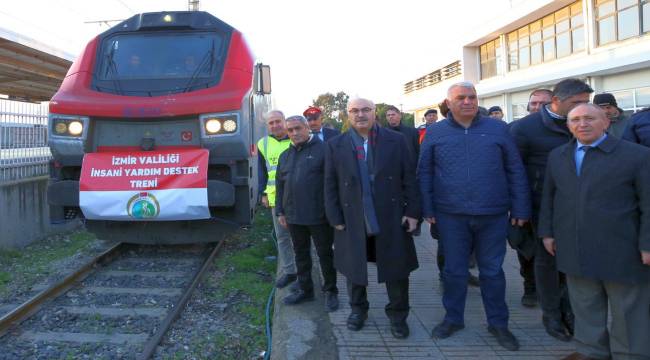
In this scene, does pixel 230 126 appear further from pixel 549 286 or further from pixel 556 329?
pixel 556 329

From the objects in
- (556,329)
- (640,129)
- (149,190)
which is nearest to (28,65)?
(149,190)

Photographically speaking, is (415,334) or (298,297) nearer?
(415,334)

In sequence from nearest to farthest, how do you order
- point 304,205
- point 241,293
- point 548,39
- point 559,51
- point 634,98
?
point 304,205, point 241,293, point 634,98, point 559,51, point 548,39

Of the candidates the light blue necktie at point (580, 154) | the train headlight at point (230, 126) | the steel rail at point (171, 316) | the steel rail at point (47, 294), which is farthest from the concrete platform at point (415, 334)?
the steel rail at point (47, 294)

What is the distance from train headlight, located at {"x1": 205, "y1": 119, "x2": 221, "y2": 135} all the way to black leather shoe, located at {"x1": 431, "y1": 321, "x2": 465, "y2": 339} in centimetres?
316

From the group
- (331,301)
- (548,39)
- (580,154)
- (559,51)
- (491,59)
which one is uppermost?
(491,59)

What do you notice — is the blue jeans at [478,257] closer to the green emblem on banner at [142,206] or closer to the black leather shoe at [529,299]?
the black leather shoe at [529,299]

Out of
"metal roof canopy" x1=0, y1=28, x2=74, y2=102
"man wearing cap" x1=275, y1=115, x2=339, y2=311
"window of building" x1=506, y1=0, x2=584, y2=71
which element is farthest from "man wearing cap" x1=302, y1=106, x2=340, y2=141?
"window of building" x1=506, y1=0, x2=584, y2=71

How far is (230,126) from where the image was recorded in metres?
5.79

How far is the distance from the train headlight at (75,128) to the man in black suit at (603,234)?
4861mm

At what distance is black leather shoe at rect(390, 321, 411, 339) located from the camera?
392cm

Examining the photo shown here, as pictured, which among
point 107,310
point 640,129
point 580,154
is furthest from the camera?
point 107,310

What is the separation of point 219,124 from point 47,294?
94.2 inches

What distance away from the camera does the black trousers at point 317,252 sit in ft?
15.5
